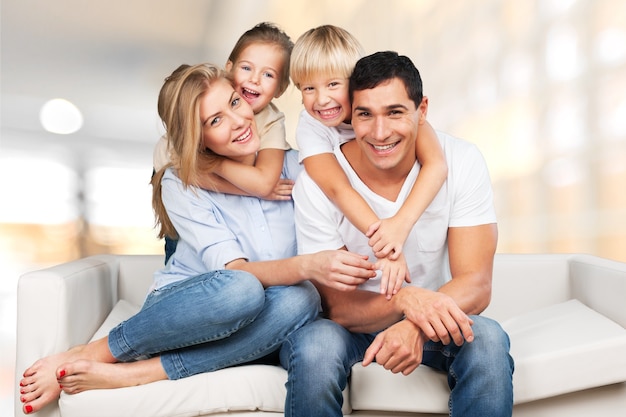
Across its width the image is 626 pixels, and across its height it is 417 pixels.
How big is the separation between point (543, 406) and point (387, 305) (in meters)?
0.44

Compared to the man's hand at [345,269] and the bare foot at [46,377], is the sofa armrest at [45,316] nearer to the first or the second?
the bare foot at [46,377]

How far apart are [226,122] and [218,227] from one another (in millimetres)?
273

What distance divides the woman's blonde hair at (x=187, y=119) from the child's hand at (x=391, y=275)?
1.92 ft

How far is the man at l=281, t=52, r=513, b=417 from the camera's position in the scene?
146 cm

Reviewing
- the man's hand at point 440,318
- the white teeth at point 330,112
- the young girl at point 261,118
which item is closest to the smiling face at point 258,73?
the young girl at point 261,118

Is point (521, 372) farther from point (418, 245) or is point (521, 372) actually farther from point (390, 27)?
point (390, 27)

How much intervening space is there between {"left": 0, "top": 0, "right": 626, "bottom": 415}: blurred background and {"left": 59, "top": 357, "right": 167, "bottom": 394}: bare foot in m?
1.34

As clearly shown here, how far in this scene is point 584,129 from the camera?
10.1 feet

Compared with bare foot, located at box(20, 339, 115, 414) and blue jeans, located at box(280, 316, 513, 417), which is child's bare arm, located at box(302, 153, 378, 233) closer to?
blue jeans, located at box(280, 316, 513, 417)

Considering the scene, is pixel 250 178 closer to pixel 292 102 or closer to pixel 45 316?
pixel 45 316

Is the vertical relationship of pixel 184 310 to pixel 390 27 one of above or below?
below

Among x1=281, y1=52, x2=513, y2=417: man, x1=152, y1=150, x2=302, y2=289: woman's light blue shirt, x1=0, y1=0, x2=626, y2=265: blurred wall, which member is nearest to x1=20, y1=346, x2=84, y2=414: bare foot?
x1=152, y1=150, x2=302, y2=289: woman's light blue shirt

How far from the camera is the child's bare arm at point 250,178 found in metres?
1.88

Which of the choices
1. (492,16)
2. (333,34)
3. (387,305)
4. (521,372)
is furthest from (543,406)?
(492,16)
